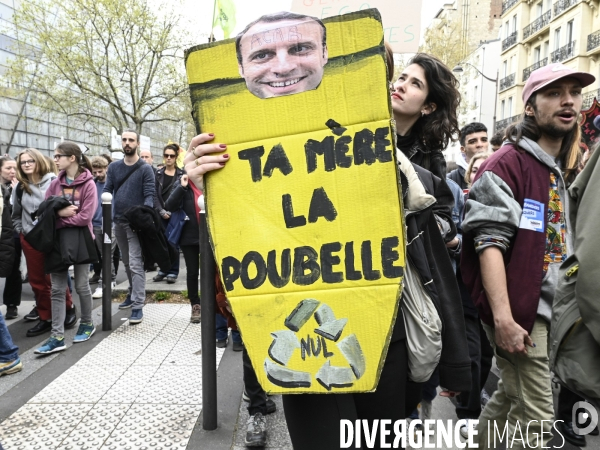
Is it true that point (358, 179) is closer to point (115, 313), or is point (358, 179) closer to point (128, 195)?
point (128, 195)

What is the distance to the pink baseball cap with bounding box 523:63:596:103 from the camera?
220 centimetres

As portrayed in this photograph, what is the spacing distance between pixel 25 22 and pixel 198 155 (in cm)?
2427

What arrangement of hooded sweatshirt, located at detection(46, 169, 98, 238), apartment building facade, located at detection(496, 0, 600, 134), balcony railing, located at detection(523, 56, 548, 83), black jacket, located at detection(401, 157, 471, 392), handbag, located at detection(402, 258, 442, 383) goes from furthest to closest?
balcony railing, located at detection(523, 56, 548, 83) < apartment building facade, located at detection(496, 0, 600, 134) < hooded sweatshirt, located at detection(46, 169, 98, 238) < black jacket, located at detection(401, 157, 471, 392) < handbag, located at detection(402, 258, 442, 383)

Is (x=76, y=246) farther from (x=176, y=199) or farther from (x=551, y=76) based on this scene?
(x=551, y=76)

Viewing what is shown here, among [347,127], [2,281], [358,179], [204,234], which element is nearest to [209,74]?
[347,127]

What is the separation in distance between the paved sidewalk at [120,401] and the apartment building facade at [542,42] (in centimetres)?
2576

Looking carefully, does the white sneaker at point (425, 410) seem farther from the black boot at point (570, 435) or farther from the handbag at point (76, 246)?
the handbag at point (76, 246)

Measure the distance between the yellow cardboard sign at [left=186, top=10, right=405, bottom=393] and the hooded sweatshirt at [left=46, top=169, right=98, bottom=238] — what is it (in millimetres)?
3409

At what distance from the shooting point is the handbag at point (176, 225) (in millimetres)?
5156

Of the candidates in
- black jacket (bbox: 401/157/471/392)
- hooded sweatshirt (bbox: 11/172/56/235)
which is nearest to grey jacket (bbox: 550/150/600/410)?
black jacket (bbox: 401/157/471/392)

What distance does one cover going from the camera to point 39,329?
481cm

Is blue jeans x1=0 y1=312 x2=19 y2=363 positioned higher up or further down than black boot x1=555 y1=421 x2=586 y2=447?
higher up

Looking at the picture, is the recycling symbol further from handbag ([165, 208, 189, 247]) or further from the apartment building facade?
the apartment building facade

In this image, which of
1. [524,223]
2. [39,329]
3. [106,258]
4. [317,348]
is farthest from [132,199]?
[317,348]
